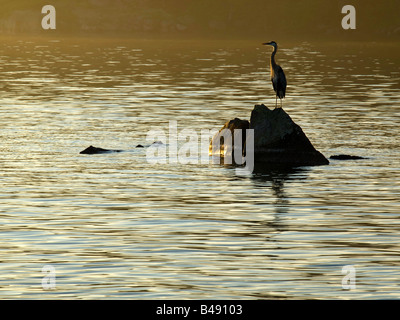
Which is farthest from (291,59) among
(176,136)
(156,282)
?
(156,282)

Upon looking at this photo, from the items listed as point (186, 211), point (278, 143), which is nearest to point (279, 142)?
point (278, 143)

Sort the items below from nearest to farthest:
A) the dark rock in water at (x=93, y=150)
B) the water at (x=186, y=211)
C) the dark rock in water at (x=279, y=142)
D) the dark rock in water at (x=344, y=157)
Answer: the water at (x=186, y=211)
the dark rock in water at (x=279, y=142)
the dark rock in water at (x=344, y=157)
the dark rock in water at (x=93, y=150)

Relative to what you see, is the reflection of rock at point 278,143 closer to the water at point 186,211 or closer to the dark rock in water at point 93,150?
the water at point 186,211

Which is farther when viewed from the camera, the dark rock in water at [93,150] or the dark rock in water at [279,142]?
the dark rock in water at [93,150]

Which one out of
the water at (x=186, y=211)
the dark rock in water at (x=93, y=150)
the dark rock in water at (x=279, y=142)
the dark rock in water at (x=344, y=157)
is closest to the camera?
the water at (x=186, y=211)

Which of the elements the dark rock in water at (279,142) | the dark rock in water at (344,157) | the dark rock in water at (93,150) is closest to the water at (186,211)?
the dark rock in water at (93,150)

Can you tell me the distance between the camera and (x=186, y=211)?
82.0 feet

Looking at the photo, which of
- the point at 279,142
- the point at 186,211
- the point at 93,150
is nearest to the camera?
the point at 186,211

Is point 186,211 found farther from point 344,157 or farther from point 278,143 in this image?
point 344,157

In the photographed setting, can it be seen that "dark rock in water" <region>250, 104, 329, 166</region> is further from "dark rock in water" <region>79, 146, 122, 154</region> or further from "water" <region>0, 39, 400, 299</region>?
"dark rock in water" <region>79, 146, 122, 154</region>

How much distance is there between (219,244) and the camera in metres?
21.2

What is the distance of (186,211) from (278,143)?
8.63 metres

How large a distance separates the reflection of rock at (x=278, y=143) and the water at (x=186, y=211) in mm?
941

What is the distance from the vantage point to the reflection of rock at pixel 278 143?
107 feet
